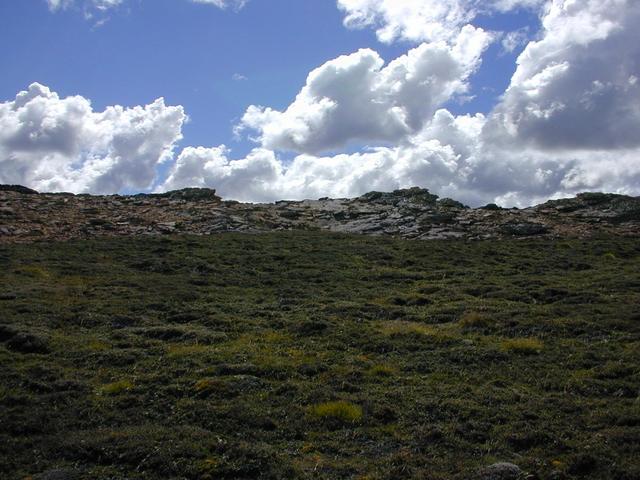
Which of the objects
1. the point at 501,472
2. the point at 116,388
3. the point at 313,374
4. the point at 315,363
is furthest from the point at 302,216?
the point at 501,472

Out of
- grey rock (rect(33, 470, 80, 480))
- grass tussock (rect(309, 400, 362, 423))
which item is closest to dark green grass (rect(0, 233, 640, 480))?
grass tussock (rect(309, 400, 362, 423))

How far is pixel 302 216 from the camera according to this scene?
197 feet

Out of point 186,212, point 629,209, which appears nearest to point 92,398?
point 186,212

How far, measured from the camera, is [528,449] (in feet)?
38.0

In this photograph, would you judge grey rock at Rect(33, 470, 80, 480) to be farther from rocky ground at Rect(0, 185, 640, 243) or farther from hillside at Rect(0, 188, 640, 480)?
rocky ground at Rect(0, 185, 640, 243)

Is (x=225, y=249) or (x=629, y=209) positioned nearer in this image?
(x=225, y=249)

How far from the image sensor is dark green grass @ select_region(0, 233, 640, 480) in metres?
11.3

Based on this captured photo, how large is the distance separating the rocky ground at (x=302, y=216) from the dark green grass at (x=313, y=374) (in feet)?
49.8

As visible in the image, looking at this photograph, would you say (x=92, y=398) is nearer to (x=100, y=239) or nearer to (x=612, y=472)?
(x=612, y=472)

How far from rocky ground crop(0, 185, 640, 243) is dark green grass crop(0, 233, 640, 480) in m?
15.2

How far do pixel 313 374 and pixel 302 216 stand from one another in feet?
144

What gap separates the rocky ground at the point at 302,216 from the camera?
48.2m

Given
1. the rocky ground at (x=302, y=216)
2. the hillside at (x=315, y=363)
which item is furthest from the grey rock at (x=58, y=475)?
the rocky ground at (x=302, y=216)

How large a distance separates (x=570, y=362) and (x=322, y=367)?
707 centimetres
